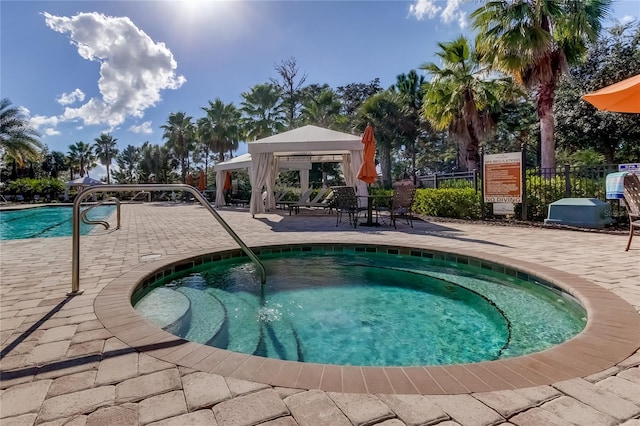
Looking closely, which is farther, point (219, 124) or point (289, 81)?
point (289, 81)

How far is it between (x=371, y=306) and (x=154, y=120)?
35.2 m

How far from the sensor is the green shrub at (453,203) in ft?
28.9

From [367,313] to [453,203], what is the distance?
21.9ft

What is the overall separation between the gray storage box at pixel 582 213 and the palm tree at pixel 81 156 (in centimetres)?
5440

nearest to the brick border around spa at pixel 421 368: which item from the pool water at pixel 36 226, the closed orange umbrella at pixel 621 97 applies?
the closed orange umbrella at pixel 621 97

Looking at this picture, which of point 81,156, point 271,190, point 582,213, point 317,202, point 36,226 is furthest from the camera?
point 81,156

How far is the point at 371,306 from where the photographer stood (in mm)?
3406

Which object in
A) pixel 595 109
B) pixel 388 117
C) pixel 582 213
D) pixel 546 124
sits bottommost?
pixel 582 213

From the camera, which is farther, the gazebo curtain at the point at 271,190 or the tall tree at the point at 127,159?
the tall tree at the point at 127,159

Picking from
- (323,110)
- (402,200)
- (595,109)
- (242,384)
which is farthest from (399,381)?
(323,110)

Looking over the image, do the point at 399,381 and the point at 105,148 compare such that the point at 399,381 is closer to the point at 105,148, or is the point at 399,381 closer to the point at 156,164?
the point at 156,164

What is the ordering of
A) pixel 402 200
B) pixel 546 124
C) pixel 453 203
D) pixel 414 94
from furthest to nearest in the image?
pixel 414 94 < pixel 546 124 < pixel 453 203 < pixel 402 200

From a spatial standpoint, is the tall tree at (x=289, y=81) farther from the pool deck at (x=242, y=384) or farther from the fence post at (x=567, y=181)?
the pool deck at (x=242, y=384)

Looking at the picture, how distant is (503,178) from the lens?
8.13 meters
